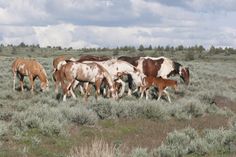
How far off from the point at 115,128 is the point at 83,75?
461cm

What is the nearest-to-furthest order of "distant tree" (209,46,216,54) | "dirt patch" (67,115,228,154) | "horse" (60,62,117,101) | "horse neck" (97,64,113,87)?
"dirt patch" (67,115,228,154) → "horse" (60,62,117,101) → "horse neck" (97,64,113,87) → "distant tree" (209,46,216,54)

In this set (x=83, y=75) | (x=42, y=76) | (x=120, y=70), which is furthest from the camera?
(x=42, y=76)

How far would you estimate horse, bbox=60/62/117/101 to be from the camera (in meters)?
19.4

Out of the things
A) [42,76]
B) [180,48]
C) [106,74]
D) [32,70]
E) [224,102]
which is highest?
[106,74]

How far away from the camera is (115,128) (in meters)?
15.5

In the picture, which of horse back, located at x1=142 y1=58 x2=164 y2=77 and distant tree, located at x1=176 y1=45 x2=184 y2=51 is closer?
horse back, located at x1=142 y1=58 x2=164 y2=77

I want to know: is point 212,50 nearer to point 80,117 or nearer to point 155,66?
point 155,66

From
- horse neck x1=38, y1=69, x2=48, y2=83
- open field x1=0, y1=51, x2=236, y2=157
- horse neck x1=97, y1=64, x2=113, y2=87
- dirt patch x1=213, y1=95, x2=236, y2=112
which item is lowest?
dirt patch x1=213, y1=95, x2=236, y2=112

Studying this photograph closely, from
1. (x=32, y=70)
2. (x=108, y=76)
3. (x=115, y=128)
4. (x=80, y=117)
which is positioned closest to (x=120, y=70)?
(x=108, y=76)

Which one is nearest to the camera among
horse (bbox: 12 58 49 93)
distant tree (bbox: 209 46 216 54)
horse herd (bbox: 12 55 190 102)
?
horse herd (bbox: 12 55 190 102)

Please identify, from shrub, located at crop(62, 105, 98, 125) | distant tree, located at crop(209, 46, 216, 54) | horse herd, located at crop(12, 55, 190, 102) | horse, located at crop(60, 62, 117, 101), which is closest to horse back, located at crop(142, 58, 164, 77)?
horse herd, located at crop(12, 55, 190, 102)

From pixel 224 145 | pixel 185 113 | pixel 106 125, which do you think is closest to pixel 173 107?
pixel 185 113

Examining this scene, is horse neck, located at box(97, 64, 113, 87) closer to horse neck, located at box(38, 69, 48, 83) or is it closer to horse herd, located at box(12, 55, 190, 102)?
horse herd, located at box(12, 55, 190, 102)

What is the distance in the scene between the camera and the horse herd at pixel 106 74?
64.2 ft
